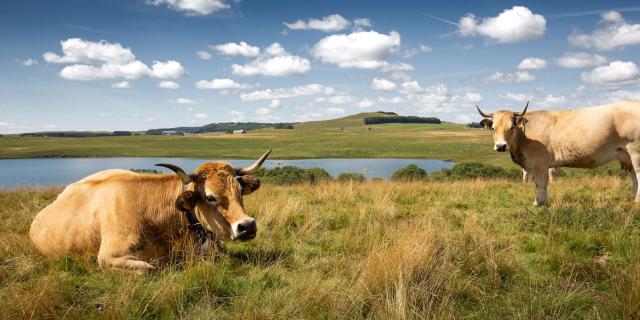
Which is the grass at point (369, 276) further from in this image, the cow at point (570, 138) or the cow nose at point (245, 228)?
the cow at point (570, 138)

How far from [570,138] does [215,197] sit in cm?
872

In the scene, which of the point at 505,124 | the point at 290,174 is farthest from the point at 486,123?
the point at 290,174

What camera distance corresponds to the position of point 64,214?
5.72 meters

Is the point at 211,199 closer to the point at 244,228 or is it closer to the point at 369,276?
the point at 244,228

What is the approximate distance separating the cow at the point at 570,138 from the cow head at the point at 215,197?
7139 mm

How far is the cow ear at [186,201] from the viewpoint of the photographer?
16.8 ft

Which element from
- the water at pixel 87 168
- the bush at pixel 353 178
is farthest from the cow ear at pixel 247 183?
the water at pixel 87 168

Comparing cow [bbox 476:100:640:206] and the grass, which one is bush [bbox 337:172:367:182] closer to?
cow [bbox 476:100:640:206]

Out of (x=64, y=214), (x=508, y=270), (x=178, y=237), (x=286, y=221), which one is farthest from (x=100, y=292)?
(x=508, y=270)

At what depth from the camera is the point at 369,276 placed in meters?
4.34

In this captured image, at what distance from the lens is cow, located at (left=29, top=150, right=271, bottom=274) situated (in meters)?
5.11

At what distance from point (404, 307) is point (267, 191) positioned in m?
9.63

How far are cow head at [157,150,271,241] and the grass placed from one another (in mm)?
447

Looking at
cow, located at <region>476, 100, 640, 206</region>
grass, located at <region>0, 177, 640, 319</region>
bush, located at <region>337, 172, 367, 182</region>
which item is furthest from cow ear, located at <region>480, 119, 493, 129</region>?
bush, located at <region>337, 172, 367, 182</region>
